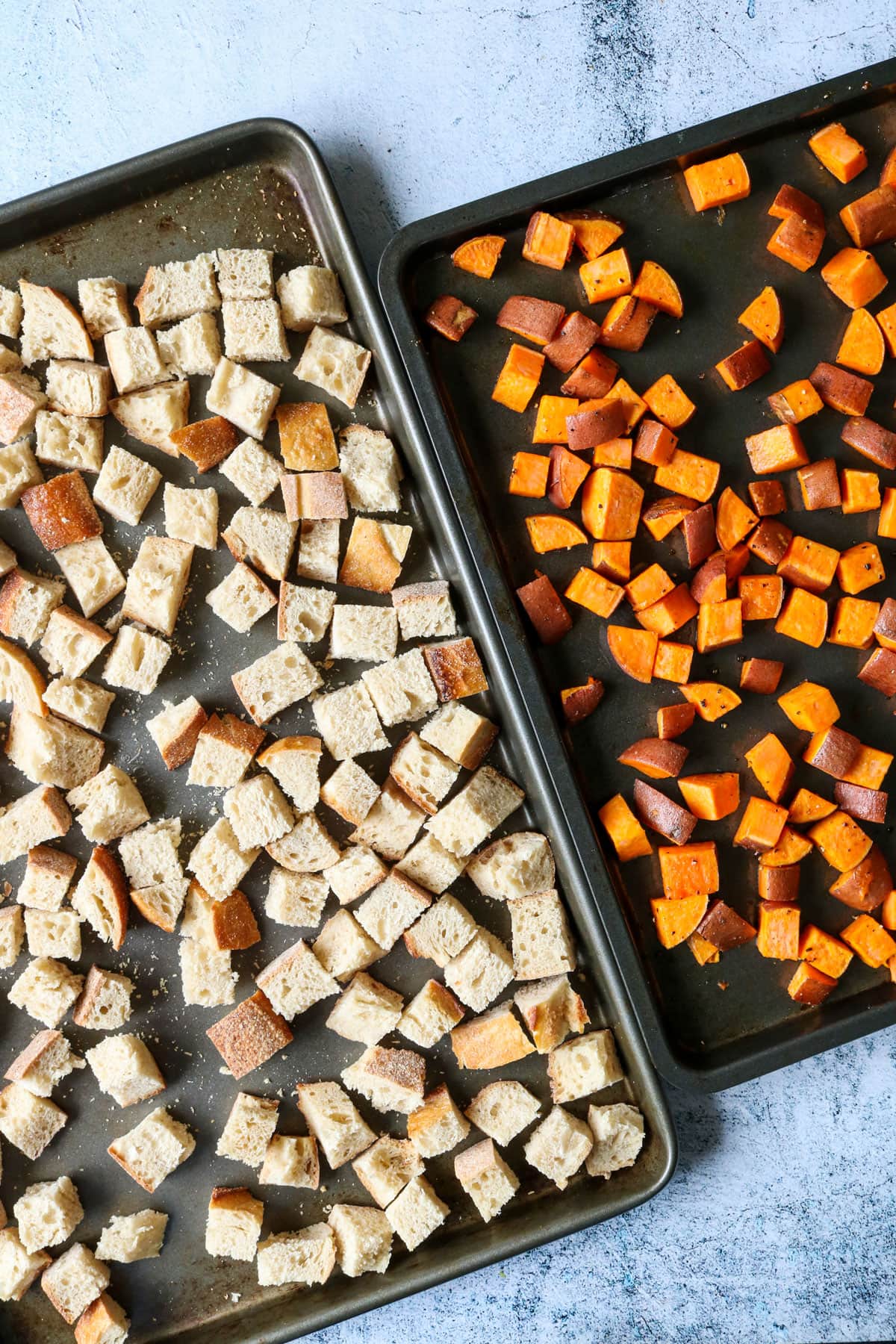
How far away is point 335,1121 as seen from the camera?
2.41m

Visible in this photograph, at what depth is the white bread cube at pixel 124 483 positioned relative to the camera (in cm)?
237

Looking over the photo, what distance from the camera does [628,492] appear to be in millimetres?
2373

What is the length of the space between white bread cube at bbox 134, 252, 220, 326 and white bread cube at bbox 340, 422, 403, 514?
0.51 metres

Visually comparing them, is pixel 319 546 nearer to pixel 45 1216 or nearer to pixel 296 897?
pixel 296 897

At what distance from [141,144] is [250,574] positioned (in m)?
1.24

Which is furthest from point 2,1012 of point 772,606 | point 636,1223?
point 772,606

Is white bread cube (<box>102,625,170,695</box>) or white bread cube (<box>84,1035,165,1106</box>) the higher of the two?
white bread cube (<box>102,625,170,695</box>)

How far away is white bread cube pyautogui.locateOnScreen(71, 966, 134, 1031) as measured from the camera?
7.86 feet

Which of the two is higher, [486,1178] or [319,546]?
[319,546]

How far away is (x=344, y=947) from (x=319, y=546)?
1.07 meters

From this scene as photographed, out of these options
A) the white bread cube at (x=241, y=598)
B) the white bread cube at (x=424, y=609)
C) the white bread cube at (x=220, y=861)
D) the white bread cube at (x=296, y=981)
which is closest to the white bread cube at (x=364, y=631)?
the white bread cube at (x=424, y=609)

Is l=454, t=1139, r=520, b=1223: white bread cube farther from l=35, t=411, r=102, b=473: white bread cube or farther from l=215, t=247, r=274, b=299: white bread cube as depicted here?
l=215, t=247, r=274, b=299: white bread cube

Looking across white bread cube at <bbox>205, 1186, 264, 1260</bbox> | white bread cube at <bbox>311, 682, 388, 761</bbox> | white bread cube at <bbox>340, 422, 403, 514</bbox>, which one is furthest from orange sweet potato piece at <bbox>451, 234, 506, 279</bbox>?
white bread cube at <bbox>205, 1186, 264, 1260</bbox>

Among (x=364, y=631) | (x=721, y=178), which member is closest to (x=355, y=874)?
(x=364, y=631)
